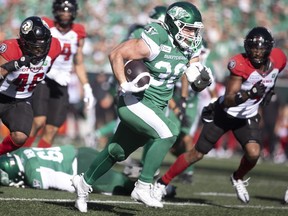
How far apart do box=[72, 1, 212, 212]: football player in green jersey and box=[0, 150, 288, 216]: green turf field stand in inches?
12.1

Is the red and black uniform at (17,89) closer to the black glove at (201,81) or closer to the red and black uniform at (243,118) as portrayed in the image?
the black glove at (201,81)

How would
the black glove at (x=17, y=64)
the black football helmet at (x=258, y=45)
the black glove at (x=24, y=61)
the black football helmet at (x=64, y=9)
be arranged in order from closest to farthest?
1. the black glove at (x=17, y=64)
2. the black glove at (x=24, y=61)
3. the black football helmet at (x=258, y=45)
4. the black football helmet at (x=64, y=9)

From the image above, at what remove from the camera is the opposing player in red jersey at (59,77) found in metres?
8.38

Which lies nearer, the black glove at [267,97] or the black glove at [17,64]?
the black glove at [17,64]

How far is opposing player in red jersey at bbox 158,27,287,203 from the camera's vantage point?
680cm

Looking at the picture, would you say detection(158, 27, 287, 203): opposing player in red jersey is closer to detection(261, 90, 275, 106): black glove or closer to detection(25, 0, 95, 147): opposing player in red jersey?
detection(261, 90, 275, 106): black glove

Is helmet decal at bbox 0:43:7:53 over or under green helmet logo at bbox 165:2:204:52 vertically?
under

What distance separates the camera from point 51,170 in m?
7.10

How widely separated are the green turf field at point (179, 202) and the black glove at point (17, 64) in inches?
41.9

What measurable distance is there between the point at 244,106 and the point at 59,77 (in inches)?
95.3

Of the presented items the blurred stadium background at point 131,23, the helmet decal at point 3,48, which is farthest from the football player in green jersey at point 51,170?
the blurred stadium background at point 131,23

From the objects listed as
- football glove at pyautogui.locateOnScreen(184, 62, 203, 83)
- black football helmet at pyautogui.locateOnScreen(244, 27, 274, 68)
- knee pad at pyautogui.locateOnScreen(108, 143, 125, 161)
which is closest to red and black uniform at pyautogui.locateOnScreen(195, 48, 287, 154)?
black football helmet at pyautogui.locateOnScreen(244, 27, 274, 68)

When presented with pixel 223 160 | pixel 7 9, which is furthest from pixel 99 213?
pixel 7 9

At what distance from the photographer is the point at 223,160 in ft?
47.0
